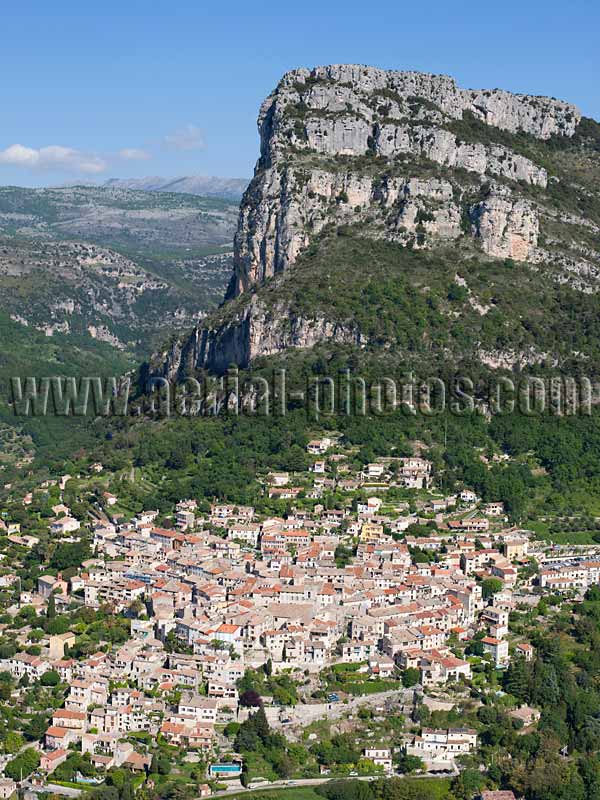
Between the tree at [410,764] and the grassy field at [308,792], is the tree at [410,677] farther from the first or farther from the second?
the grassy field at [308,792]

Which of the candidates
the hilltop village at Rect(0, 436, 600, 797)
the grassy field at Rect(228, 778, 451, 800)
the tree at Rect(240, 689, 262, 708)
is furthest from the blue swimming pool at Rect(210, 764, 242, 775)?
the tree at Rect(240, 689, 262, 708)

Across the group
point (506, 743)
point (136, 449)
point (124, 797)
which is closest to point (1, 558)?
point (136, 449)

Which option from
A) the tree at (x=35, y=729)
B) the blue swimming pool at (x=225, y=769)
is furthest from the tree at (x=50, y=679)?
the blue swimming pool at (x=225, y=769)

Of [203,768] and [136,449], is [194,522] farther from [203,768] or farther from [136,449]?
[203,768]

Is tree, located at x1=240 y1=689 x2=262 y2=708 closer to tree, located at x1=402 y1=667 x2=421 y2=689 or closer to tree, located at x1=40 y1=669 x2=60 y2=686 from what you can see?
tree, located at x1=402 y1=667 x2=421 y2=689

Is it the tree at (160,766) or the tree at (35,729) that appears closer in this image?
the tree at (160,766)

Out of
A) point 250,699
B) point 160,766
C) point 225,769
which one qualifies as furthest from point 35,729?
point 250,699
